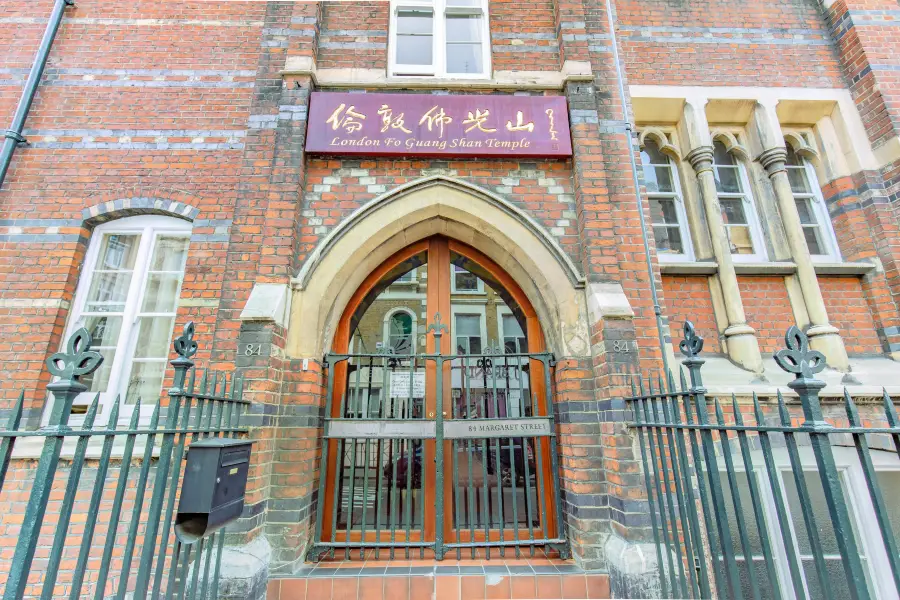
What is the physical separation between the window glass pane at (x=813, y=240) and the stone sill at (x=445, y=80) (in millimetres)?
3696

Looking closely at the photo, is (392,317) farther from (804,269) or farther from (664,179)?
(804,269)

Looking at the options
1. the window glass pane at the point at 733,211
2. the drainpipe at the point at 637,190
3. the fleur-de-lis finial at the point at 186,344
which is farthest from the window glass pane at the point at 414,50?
the window glass pane at the point at 733,211

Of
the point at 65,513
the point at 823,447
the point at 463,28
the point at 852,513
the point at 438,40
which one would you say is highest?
the point at 463,28

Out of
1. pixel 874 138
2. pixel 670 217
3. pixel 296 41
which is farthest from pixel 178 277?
pixel 874 138

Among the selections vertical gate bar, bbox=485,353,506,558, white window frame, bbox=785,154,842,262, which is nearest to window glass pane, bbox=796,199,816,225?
white window frame, bbox=785,154,842,262

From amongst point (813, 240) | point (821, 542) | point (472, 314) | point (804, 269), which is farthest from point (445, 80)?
point (821, 542)

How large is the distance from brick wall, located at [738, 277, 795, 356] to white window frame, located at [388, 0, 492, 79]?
402 centimetres

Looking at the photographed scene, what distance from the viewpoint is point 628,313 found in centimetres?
342

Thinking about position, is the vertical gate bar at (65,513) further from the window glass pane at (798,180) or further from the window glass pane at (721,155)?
the window glass pane at (798,180)

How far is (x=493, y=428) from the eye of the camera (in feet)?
11.3

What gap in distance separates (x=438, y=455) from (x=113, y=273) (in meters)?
4.07

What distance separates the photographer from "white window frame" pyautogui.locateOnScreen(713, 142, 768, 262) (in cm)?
505

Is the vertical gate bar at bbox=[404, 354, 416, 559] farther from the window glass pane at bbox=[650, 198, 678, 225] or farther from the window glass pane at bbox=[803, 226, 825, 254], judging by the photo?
the window glass pane at bbox=[803, 226, 825, 254]

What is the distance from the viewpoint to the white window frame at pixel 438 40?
4.53 m
